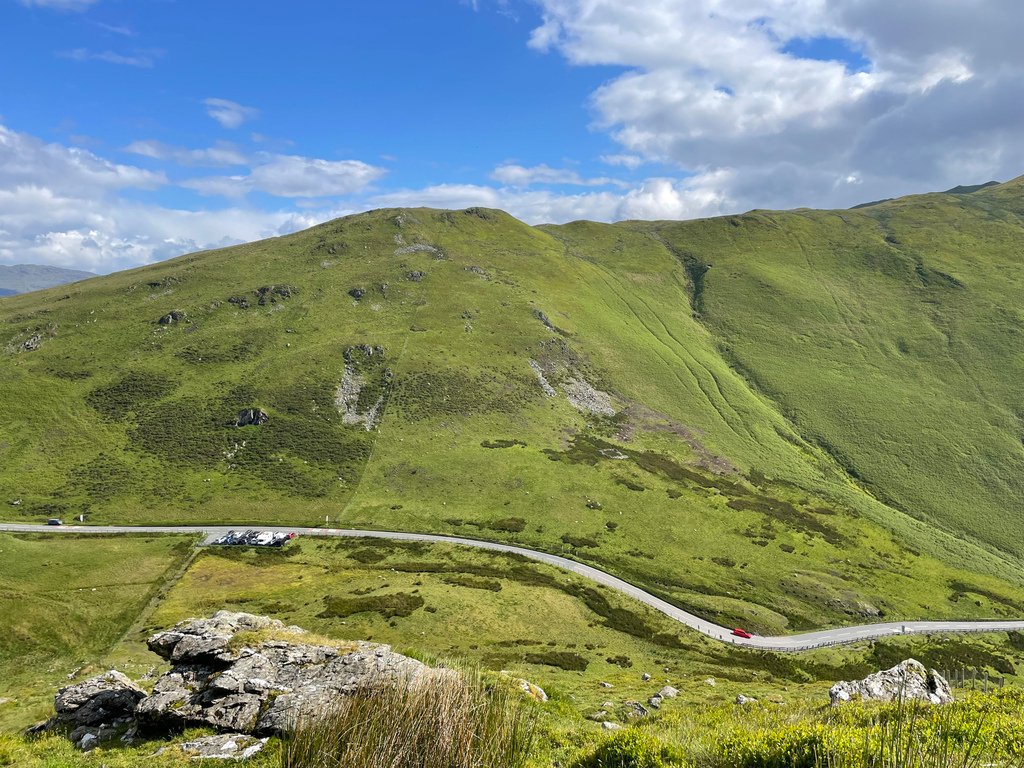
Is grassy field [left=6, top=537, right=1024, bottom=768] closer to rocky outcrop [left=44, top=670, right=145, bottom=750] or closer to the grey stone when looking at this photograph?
the grey stone

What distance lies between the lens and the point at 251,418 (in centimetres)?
11394

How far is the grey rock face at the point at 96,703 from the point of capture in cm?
1906

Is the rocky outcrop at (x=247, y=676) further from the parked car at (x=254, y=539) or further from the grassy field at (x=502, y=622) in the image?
the parked car at (x=254, y=539)

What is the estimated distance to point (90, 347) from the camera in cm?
13312

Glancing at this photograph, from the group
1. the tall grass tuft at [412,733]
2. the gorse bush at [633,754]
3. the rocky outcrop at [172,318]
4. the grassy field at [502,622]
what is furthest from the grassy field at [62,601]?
the rocky outcrop at [172,318]

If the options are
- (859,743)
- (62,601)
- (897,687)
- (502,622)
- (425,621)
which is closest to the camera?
(859,743)

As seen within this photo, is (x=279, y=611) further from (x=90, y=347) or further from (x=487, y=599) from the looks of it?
(x=90, y=347)

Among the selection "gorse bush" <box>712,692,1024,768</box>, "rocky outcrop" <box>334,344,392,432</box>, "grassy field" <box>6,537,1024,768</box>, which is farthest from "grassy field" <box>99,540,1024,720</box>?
"rocky outcrop" <box>334,344,392,432</box>

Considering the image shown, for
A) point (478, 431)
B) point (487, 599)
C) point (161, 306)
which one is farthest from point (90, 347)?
point (487, 599)

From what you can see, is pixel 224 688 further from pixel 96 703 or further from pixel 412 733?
pixel 412 733

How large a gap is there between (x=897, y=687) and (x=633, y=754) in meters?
20.2

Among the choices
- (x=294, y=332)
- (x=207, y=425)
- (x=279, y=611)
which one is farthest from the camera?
(x=294, y=332)

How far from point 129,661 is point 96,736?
30.7 metres

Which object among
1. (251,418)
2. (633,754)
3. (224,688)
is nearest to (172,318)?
(251,418)
